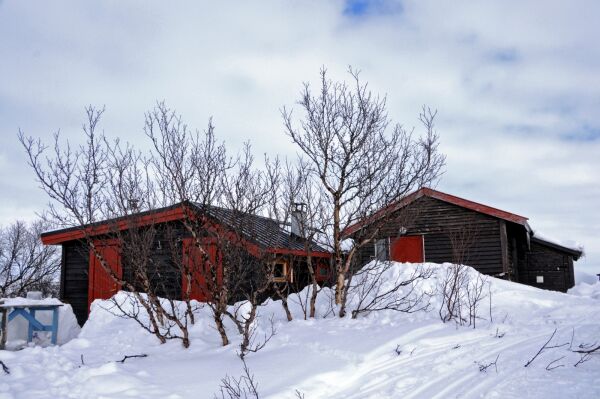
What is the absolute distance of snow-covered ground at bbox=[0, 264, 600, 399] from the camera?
5.63 meters

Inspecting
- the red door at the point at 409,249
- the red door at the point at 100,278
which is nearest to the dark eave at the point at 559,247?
the red door at the point at 409,249

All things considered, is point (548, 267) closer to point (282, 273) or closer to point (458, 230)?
point (458, 230)

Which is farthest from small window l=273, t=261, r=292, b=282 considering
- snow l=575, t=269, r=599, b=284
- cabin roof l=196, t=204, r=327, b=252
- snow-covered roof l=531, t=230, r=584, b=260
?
snow l=575, t=269, r=599, b=284

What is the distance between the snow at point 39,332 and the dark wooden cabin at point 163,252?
1.37m

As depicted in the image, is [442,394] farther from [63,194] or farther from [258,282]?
[63,194]

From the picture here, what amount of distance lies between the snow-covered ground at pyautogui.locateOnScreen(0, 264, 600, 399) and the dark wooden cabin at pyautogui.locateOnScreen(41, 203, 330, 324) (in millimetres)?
1491

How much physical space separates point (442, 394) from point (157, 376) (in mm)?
3738

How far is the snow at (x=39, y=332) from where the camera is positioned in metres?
10.9

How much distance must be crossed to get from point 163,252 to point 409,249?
29.6 ft

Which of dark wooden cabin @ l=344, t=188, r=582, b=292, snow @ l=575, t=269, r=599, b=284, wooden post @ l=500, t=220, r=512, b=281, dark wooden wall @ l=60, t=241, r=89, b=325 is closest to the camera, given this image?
dark wooden wall @ l=60, t=241, r=89, b=325

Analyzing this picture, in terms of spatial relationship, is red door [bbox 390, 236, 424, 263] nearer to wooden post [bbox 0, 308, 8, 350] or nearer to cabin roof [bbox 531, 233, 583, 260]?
cabin roof [bbox 531, 233, 583, 260]

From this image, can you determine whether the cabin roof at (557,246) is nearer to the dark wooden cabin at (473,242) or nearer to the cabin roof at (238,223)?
the dark wooden cabin at (473,242)

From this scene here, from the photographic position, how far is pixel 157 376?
6.73 meters

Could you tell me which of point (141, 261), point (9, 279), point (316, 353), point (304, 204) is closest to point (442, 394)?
point (316, 353)
